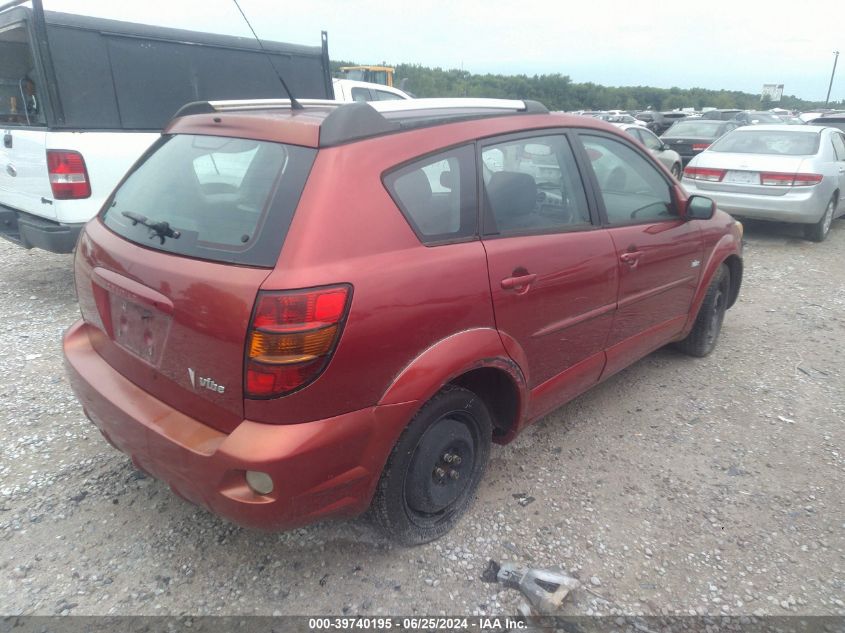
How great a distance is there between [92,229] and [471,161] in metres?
1.65

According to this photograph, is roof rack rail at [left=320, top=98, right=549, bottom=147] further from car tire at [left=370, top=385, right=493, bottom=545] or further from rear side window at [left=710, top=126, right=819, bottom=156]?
rear side window at [left=710, top=126, right=819, bottom=156]

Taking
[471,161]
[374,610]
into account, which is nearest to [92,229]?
[471,161]

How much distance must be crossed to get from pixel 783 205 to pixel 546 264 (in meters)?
6.61

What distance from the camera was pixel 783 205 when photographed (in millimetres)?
7641

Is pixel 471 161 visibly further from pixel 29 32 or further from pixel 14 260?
pixel 14 260

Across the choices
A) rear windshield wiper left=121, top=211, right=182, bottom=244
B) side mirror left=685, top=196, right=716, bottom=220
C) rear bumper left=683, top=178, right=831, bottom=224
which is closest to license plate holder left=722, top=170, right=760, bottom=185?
rear bumper left=683, top=178, right=831, bottom=224

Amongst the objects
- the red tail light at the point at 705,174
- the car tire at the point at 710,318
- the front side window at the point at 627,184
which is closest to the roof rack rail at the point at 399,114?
the front side window at the point at 627,184

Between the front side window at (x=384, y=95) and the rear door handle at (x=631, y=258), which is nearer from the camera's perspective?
the rear door handle at (x=631, y=258)

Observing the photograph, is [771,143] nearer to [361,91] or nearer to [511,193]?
[361,91]

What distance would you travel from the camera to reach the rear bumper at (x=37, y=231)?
4.60 metres

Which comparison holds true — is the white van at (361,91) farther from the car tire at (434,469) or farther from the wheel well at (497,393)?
the car tire at (434,469)

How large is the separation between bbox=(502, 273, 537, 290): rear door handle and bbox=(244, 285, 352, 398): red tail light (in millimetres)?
776

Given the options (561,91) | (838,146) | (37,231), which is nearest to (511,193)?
(37,231)

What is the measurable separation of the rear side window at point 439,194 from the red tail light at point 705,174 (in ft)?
22.6
